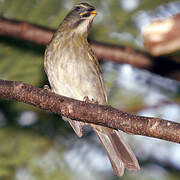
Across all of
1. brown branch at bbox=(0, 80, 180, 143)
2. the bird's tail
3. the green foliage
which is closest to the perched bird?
the bird's tail

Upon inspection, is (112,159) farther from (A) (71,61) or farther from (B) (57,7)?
(B) (57,7)

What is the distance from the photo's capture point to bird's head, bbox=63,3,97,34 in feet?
11.5

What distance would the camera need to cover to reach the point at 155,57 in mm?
3074

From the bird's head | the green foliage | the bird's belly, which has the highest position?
the bird's head

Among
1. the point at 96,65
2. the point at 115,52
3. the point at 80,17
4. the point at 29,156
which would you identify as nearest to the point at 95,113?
the point at 115,52

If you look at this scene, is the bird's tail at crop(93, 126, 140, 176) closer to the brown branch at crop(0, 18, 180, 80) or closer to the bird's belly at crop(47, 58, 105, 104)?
the bird's belly at crop(47, 58, 105, 104)

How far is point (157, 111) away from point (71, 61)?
764 millimetres

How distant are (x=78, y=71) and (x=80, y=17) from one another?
60 cm

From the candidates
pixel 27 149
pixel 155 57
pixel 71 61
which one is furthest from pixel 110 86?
pixel 27 149

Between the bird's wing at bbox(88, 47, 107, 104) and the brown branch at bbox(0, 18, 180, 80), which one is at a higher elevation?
the brown branch at bbox(0, 18, 180, 80)

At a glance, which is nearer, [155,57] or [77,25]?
[155,57]

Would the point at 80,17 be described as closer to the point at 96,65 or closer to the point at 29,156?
the point at 96,65

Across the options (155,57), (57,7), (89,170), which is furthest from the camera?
(57,7)

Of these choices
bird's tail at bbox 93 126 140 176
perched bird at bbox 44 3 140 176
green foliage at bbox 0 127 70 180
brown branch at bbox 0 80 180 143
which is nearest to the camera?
brown branch at bbox 0 80 180 143
